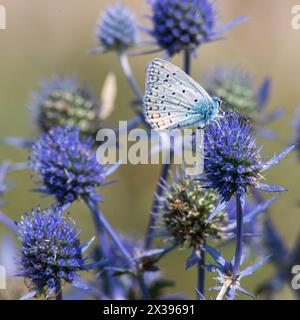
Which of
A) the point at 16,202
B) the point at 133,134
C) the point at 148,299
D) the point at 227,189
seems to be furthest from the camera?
the point at 16,202

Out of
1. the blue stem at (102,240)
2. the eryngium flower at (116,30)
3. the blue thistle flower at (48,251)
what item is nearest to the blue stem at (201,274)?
the blue stem at (102,240)

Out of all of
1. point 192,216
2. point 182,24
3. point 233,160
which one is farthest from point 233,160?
point 182,24

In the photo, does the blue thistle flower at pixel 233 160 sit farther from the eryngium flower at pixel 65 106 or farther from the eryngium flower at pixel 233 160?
the eryngium flower at pixel 65 106

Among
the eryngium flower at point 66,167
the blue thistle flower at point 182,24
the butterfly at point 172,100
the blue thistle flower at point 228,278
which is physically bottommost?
the blue thistle flower at point 228,278

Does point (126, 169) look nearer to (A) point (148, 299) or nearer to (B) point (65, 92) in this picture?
(B) point (65, 92)

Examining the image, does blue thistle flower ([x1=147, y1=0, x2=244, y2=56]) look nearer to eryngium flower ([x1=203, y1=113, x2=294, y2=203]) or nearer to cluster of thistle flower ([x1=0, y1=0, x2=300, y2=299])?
cluster of thistle flower ([x1=0, y1=0, x2=300, y2=299])
